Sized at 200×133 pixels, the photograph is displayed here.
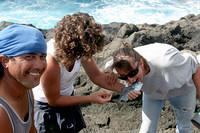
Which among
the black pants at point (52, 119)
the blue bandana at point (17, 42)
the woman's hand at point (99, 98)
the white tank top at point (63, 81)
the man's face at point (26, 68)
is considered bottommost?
the black pants at point (52, 119)

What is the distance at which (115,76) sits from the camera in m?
2.78

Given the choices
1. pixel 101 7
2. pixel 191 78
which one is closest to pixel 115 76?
pixel 191 78

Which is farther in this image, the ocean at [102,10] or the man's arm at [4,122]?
the ocean at [102,10]

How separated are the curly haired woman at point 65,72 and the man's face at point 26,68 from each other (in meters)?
0.45

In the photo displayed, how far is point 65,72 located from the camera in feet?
7.19

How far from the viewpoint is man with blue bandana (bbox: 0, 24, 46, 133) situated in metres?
1.44

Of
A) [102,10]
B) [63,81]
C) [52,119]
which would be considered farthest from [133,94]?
[102,10]

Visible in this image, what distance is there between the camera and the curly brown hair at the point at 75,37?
6.58 ft

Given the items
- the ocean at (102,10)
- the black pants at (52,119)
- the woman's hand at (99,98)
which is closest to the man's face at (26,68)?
the black pants at (52,119)

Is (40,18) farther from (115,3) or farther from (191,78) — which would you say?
(191,78)

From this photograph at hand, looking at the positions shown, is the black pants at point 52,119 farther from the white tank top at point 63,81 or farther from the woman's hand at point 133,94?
the woman's hand at point 133,94

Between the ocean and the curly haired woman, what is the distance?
21.1 metres

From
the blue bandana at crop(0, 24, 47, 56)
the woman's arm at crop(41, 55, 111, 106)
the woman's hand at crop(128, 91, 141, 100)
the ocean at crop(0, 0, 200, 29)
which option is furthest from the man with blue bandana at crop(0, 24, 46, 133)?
the ocean at crop(0, 0, 200, 29)

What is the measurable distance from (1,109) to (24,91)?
0.93ft
